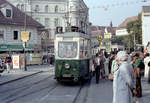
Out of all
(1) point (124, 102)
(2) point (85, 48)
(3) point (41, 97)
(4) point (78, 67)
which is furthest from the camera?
(2) point (85, 48)

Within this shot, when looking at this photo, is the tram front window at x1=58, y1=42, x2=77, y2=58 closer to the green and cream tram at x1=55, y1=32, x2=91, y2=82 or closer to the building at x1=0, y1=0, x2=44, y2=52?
the green and cream tram at x1=55, y1=32, x2=91, y2=82

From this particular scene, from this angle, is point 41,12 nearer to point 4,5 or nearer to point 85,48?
point 4,5

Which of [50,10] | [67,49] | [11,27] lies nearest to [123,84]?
[67,49]

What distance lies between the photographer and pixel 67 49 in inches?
616

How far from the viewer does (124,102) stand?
5.60 metres

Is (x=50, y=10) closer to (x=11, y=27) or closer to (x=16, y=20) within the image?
(x=16, y=20)

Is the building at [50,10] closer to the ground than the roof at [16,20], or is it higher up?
higher up

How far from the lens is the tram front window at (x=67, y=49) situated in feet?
51.1

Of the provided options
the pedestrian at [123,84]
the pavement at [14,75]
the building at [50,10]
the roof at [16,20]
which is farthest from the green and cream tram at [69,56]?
the building at [50,10]

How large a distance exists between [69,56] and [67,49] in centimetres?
42

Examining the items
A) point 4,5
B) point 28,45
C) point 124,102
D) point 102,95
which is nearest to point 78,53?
point 102,95

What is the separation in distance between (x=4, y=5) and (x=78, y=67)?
A: 31809 mm

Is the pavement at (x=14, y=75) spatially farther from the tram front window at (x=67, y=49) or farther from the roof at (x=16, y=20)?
the roof at (x=16, y=20)

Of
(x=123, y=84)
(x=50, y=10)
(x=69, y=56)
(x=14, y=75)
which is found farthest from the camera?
(x=50, y=10)
